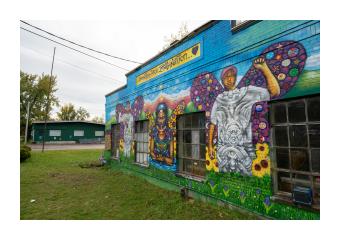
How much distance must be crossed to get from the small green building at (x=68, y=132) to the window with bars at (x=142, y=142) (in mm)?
26892

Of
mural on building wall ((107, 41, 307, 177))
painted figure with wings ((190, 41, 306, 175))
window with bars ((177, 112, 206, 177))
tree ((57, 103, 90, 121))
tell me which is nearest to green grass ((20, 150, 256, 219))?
window with bars ((177, 112, 206, 177))

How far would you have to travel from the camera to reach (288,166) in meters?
3.45

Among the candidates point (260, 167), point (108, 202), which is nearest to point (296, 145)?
point (260, 167)

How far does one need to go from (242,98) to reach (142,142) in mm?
4817

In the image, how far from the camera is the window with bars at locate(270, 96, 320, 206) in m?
3.15

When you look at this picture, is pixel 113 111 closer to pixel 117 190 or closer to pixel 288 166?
pixel 117 190

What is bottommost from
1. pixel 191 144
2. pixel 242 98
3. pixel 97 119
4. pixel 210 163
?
pixel 210 163

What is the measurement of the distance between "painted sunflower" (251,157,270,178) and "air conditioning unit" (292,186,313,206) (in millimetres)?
511

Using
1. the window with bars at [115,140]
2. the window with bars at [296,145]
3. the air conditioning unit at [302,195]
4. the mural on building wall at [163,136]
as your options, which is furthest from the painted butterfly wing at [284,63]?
the window with bars at [115,140]

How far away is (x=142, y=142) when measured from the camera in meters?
7.93

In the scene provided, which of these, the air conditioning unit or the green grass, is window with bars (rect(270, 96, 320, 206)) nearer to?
the air conditioning unit

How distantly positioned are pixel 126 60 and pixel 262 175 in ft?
29.5

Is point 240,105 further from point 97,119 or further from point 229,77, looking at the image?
point 97,119

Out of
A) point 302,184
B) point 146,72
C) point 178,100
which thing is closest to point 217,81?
point 178,100
